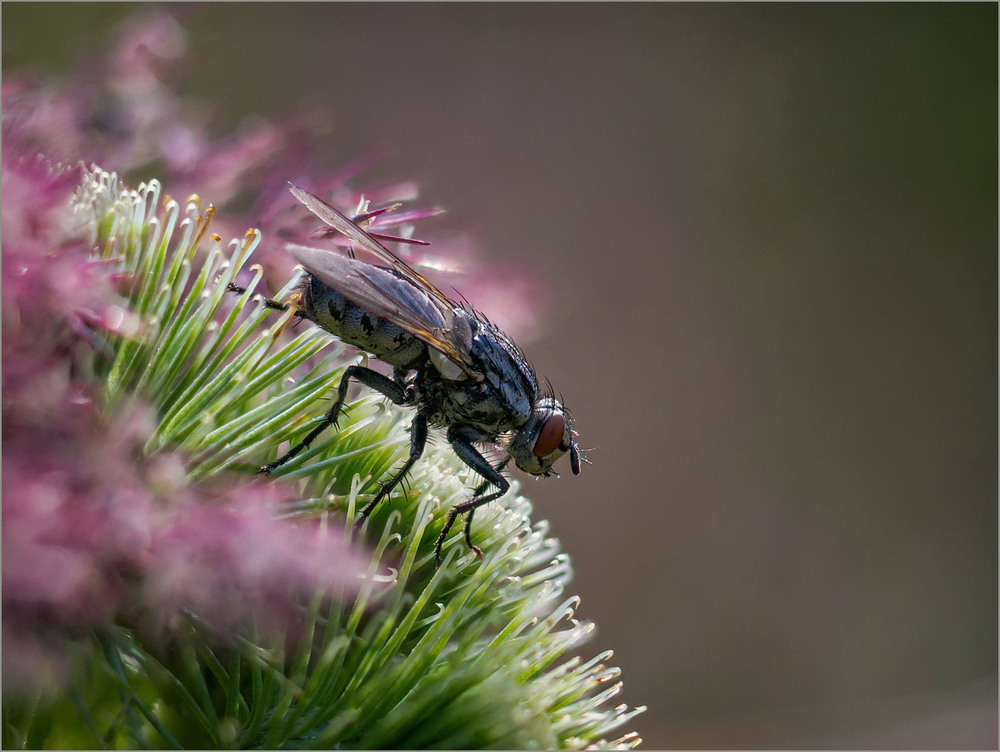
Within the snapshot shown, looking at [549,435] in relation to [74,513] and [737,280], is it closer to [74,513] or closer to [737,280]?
[74,513]

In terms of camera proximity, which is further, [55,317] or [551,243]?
[551,243]

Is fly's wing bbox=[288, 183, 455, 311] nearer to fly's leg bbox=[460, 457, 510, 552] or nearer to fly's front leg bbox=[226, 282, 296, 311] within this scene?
fly's front leg bbox=[226, 282, 296, 311]

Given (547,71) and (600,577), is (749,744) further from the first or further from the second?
(547,71)

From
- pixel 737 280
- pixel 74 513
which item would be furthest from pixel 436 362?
pixel 737 280

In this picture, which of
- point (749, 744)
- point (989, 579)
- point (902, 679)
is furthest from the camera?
point (989, 579)

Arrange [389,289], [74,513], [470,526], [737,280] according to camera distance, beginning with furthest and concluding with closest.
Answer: [737,280], [389,289], [470,526], [74,513]

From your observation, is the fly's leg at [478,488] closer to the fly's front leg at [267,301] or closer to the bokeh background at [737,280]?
the fly's front leg at [267,301]

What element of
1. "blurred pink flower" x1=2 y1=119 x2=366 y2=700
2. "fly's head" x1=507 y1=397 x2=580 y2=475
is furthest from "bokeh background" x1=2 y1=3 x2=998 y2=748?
"blurred pink flower" x1=2 y1=119 x2=366 y2=700

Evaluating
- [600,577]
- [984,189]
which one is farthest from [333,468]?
[984,189]
